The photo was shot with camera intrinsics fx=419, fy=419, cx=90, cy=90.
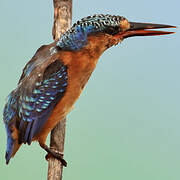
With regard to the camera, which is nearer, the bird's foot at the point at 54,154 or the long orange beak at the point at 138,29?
the long orange beak at the point at 138,29

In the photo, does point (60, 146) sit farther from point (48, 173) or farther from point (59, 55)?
point (59, 55)

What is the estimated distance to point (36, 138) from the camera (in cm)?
262

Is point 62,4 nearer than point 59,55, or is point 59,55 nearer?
point 59,55

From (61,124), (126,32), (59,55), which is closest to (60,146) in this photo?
(61,124)

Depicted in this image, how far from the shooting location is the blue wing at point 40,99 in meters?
2.50

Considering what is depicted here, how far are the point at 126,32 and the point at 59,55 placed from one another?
1.41 feet

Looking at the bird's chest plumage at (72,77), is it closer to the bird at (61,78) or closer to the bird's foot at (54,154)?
the bird at (61,78)

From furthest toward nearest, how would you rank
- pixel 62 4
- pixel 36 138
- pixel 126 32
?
pixel 62 4 < pixel 36 138 < pixel 126 32

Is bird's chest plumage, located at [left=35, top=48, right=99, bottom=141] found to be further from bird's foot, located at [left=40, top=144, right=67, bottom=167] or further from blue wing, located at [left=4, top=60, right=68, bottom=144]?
bird's foot, located at [left=40, top=144, right=67, bottom=167]

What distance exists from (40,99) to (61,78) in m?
0.18

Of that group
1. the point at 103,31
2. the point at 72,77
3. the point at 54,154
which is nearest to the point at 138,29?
the point at 103,31

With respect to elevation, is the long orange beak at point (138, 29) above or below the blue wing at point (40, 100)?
above

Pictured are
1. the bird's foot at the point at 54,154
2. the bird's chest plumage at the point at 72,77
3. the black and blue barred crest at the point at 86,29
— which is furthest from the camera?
the bird's foot at the point at 54,154

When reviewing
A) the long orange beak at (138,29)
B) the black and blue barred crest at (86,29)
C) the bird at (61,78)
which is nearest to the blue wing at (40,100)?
the bird at (61,78)
